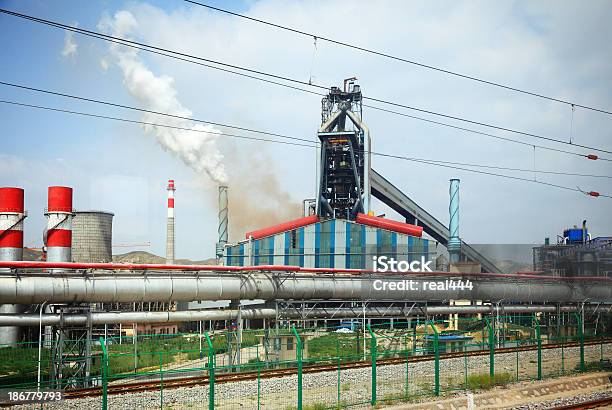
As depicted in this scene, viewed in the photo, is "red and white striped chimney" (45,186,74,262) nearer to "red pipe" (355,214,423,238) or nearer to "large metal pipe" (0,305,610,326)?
"large metal pipe" (0,305,610,326)

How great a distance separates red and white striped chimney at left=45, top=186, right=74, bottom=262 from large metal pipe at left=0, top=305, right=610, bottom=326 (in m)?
8.81

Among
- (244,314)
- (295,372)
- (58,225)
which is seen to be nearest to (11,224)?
(58,225)

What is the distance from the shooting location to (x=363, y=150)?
190ft

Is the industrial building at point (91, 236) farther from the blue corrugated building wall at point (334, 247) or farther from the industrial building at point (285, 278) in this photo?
the blue corrugated building wall at point (334, 247)

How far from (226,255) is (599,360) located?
115 feet

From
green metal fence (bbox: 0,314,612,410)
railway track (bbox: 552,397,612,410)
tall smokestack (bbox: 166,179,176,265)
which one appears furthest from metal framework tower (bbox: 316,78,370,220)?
railway track (bbox: 552,397,612,410)

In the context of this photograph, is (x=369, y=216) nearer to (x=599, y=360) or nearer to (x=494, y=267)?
(x=494, y=267)

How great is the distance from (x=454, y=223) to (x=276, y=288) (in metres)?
36.5

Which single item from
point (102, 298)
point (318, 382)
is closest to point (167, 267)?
point (102, 298)

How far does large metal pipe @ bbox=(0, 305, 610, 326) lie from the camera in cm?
2267

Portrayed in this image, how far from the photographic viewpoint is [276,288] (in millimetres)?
28375

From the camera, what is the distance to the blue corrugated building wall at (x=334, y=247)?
50906 mm

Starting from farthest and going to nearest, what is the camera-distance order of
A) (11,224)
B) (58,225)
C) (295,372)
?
(11,224)
(58,225)
(295,372)

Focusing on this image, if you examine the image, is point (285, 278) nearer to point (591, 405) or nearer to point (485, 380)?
point (485, 380)
